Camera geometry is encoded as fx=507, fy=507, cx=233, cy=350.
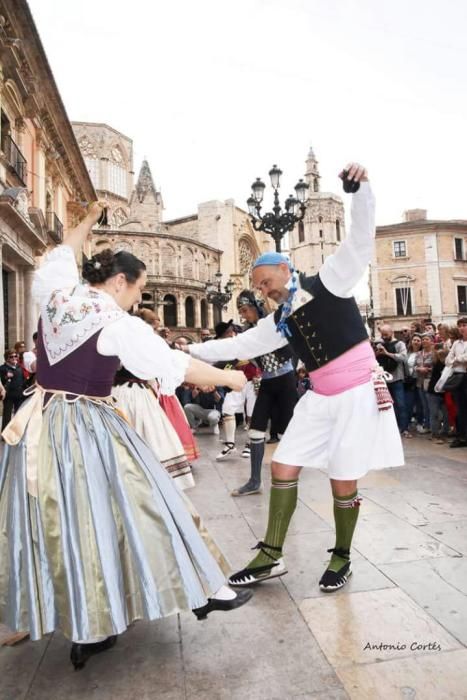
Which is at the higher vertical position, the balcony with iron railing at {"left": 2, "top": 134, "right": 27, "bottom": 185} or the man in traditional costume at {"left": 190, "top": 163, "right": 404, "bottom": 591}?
A: the balcony with iron railing at {"left": 2, "top": 134, "right": 27, "bottom": 185}

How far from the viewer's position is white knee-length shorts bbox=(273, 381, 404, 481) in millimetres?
2910

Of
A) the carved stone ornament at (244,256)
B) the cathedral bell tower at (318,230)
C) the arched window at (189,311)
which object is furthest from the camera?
Result: the cathedral bell tower at (318,230)

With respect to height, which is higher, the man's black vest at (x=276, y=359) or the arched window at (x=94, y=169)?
the arched window at (x=94, y=169)

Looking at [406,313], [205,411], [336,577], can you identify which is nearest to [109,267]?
[336,577]

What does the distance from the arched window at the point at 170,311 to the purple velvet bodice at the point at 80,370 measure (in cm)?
5404

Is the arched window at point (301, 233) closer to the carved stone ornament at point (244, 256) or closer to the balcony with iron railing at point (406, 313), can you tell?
the carved stone ornament at point (244, 256)

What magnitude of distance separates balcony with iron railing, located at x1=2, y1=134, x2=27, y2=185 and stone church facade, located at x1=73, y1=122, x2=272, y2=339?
35.6 metres

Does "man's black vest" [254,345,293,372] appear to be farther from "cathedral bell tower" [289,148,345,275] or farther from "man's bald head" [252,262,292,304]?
"cathedral bell tower" [289,148,345,275]

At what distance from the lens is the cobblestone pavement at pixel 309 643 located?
6.60 feet

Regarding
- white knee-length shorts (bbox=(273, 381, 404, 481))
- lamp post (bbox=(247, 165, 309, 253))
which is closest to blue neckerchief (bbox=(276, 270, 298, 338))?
white knee-length shorts (bbox=(273, 381, 404, 481))

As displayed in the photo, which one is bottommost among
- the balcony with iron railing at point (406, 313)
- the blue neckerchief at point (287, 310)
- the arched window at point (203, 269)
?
the blue neckerchief at point (287, 310)

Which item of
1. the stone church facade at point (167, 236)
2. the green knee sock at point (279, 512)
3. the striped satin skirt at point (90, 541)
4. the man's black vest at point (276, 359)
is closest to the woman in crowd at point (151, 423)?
the man's black vest at point (276, 359)

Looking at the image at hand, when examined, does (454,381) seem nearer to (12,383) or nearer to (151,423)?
(151,423)

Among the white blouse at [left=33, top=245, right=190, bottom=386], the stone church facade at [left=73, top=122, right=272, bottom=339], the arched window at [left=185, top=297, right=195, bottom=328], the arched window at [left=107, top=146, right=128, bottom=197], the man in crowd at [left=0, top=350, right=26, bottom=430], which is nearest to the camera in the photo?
the white blouse at [left=33, top=245, right=190, bottom=386]
